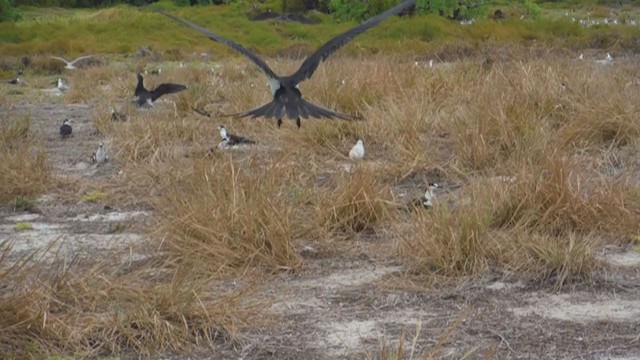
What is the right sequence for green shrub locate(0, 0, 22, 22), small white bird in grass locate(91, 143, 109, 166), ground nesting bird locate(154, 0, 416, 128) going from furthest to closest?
green shrub locate(0, 0, 22, 22) → small white bird in grass locate(91, 143, 109, 166) → ground nesting bird locate(154, 0, 416, 128)

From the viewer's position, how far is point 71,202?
686cm

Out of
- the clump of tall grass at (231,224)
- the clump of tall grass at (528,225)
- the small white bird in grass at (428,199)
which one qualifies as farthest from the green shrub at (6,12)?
the clump of tall grass at (528,225)

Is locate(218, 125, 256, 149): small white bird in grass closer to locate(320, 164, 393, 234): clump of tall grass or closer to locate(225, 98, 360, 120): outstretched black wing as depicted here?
locate(225, 98, 360, 120): outstretched black wing

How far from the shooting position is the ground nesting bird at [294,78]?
610cm

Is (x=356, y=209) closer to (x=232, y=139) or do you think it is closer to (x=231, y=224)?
(x=231, y=224)

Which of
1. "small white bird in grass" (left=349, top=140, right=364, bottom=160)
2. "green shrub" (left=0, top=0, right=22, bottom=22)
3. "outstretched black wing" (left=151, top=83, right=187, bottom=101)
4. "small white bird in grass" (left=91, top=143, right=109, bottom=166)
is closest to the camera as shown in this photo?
"small white bird in grass" (left=349, top=140, right=364, bottom=160)

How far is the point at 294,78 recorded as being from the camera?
21.0ft

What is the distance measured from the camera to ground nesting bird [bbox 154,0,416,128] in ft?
20.0

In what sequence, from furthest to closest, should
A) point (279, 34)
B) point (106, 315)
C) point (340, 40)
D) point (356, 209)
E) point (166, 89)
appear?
point (279, 34) < point (166, 89) < point (340, 40) < point (356, 209) < point (106, 315)

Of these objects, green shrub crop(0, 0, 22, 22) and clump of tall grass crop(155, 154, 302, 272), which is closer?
clump of tall grass crop(155, 154, 302, 272)

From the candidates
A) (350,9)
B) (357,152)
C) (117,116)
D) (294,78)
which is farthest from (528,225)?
(350,9)

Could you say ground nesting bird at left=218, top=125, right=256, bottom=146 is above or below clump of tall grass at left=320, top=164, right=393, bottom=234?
below

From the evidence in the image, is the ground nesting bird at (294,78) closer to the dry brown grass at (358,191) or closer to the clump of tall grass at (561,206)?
the dry brown grass at (358,191)

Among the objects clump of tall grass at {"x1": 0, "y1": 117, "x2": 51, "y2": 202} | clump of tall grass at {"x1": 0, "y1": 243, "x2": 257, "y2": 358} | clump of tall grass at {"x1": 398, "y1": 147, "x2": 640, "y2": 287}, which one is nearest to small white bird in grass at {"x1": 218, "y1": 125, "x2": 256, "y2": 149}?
clump of tall grass at {"x1": 0, "y1": 117, "x2": 51, "y2": 202}
